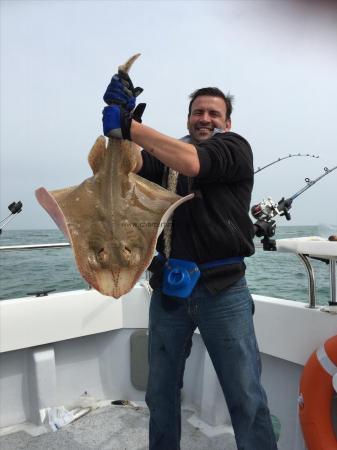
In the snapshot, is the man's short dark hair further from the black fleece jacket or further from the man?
the black fleece jacket

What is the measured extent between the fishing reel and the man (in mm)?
874

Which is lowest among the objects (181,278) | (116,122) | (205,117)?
(181,278)

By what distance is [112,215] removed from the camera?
189cm

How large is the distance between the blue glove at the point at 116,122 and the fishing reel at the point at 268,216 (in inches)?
64.9

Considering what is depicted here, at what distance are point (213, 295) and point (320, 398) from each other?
3.73ft

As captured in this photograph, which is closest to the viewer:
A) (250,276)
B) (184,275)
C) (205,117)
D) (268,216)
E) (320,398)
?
(184,275)

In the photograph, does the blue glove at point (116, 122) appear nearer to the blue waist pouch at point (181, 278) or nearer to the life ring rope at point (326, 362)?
the blue waist pouch at point (181, 278)

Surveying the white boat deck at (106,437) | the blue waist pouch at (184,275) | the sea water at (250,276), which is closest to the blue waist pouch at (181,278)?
the blue waist pouch at (184,275)

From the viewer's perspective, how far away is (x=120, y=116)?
1823 millimetres

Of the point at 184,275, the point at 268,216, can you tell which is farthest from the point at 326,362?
the point at 268,216

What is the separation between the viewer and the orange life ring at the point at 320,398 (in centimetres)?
250

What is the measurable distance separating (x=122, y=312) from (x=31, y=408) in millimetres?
1197

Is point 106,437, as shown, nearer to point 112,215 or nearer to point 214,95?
point 112,215

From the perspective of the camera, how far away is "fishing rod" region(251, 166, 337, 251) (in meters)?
3.11
